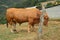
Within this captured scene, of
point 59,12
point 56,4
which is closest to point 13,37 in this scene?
point 59,12

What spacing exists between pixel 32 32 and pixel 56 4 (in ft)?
45.9

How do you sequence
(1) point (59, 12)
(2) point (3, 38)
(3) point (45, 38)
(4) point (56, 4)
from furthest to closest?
(4) point (56, 4), (1) point (59, 12), (2) point (3, 38), (3) point (45, 38)

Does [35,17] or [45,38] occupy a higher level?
[35,17]

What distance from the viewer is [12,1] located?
111 feet

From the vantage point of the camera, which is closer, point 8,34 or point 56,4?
point 8,34

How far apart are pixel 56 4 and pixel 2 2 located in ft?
28.2

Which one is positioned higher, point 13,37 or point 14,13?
point 14,13

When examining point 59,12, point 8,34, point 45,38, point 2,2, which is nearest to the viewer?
point 45,38

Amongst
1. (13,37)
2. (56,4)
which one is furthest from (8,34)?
(56,4)

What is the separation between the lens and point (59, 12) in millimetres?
22094

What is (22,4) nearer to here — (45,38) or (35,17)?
(35,17)

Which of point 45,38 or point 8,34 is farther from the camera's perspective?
point 8,34

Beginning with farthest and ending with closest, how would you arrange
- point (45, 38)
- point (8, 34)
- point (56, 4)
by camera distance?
point (56, 4) < point (8, 34) < point (45, 38)

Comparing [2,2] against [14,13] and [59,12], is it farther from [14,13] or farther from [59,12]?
[14,13]
